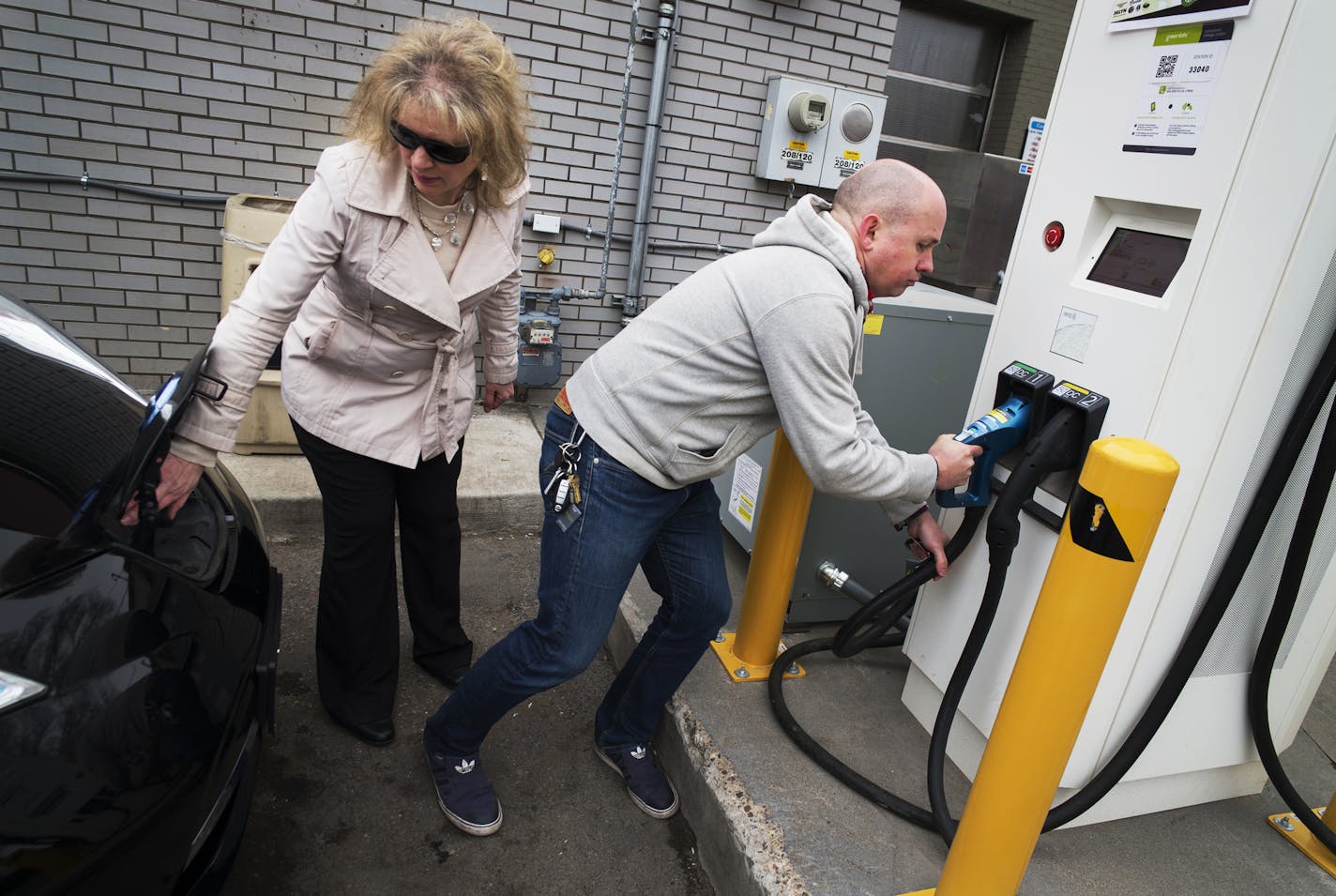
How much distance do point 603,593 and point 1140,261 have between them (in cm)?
148

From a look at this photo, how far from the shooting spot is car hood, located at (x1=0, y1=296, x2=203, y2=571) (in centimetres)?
167

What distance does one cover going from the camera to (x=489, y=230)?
2.33 meters

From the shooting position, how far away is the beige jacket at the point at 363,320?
2.02 meters

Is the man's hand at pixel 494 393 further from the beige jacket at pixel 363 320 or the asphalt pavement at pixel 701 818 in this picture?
the asphalt pavement at pixel 701 818

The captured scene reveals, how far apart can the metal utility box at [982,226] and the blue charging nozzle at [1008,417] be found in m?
3.57

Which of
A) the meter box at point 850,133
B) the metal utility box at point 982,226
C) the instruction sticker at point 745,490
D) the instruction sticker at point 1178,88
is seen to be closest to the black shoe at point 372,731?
the instruction sticker at point 745,490

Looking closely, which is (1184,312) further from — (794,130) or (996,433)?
(794,130)

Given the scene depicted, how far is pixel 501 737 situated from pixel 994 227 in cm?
460

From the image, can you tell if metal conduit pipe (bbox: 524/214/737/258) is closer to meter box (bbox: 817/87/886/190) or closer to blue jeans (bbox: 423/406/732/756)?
meter box (bbox: 817/87/886/190)

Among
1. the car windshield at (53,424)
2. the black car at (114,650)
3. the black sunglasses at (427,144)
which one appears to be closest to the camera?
the black car at (114,650)

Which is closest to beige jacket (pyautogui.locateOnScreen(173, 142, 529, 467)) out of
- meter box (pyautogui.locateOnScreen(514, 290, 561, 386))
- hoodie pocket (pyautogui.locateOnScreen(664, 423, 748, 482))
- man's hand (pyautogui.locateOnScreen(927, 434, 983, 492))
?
hoodie pocket (pyautogui.locateOnScreen(664, 423, 748, 482))

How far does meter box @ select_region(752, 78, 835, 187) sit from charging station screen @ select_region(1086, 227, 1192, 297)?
3358 mm

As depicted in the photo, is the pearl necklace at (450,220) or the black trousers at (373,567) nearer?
the pearl necklace at (450,220)

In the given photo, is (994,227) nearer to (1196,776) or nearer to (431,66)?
(1196,776)
